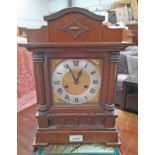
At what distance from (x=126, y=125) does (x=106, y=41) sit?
1.40ft

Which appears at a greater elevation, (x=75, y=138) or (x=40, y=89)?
(x=40, y=89)

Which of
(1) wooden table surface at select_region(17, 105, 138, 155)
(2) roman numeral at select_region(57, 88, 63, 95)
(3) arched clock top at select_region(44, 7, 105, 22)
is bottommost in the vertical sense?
(1) wooden table surface at select_region(17, 105, 138, 155)

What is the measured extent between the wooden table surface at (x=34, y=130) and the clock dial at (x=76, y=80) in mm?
218

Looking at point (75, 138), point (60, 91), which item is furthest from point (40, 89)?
point (75, 138)

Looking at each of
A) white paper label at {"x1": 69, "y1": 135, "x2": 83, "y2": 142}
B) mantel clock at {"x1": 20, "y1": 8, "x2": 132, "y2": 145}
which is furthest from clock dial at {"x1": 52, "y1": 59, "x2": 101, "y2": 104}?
white paper label at {"x1": 69, "y1": 135, "x2": 83, "y2": 142}

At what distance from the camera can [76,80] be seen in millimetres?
676

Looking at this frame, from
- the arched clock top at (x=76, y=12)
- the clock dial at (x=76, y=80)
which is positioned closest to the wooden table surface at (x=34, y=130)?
the clock dial at (x=76, y=80)

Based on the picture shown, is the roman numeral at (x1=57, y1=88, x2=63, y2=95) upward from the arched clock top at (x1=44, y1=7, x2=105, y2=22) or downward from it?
downward

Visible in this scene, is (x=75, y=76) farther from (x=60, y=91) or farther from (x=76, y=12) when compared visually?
(x=76, y=12)

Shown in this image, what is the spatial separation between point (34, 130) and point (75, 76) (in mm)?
311

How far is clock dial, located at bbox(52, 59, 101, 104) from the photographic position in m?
0.66

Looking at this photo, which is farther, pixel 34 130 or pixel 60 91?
pixel 34 130

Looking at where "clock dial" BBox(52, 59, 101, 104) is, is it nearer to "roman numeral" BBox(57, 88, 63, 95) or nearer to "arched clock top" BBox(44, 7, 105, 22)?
"roman numeral" BBox(57, 88, 63, 95)
